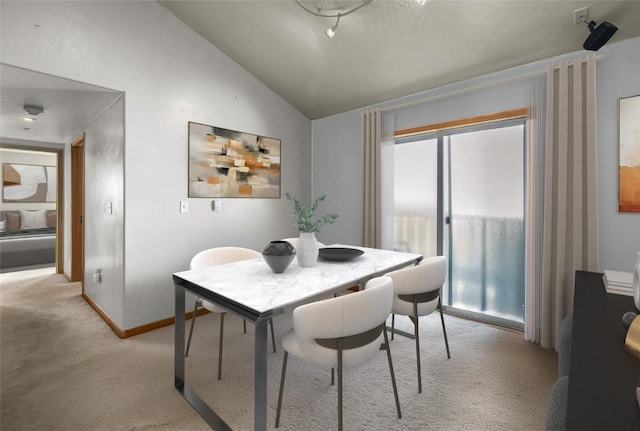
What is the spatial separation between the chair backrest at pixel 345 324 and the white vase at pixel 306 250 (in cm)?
60

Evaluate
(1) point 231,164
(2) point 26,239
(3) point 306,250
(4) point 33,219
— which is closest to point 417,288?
(3) point 306,250

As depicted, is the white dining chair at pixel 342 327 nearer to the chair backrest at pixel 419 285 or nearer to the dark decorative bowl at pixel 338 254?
the chair backrest at pixel 419 285

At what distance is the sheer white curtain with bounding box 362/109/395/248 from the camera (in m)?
3.55

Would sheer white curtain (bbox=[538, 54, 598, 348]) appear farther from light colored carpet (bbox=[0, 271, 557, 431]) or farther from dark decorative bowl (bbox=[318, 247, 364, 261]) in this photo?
dark decorative bowl (bbox=[318, 247, 364, 261])

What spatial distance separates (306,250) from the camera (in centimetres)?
201

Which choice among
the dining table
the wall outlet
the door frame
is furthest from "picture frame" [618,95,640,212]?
the door frame

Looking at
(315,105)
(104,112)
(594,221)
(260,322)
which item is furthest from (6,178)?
(594,221)

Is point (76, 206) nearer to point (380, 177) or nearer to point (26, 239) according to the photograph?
point (26, 239)

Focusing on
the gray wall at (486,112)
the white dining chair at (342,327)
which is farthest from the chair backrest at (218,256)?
the gray wall at (486,112)

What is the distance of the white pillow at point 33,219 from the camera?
6081mm

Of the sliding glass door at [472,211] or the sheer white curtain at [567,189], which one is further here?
the sliding glass door at [472,211]

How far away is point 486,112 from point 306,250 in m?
2.24

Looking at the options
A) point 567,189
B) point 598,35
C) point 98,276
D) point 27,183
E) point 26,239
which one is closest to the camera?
point 598,35

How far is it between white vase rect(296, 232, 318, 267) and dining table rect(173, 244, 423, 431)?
5 centimetres
